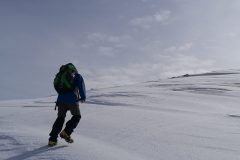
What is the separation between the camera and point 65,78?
7641 mm

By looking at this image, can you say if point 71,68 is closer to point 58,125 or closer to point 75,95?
point 75,95

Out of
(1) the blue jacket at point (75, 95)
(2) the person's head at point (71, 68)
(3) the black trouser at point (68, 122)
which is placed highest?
(2) the person's head at point (71, 68)

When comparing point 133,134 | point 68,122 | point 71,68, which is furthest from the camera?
point 133,134

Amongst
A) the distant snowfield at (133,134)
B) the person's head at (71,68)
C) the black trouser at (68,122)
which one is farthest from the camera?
the black trouser at (68,122)

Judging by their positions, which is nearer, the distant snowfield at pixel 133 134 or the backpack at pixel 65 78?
the distant snowfield at pixel 133 134

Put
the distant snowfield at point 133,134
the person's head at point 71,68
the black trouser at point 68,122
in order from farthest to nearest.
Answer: the black trouser at point 68,122, the person's head at point 71,68, the distant snowfield at point 133,134

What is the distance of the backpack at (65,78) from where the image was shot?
760 cm

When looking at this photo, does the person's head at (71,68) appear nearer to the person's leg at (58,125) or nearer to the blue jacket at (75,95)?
the blue jacket at (75,95)

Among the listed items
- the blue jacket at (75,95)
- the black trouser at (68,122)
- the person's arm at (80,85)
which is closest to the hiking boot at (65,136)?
the black trouser at (68,122)

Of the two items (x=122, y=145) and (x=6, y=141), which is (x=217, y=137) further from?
(x=6, y=141)

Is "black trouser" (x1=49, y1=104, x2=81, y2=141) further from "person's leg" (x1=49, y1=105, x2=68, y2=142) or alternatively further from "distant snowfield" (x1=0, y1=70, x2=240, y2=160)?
"distant snowfield" (x1=0, y1=70, x2=240, y2=160)

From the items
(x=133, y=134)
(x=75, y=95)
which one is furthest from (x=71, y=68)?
(x=133, y=134)

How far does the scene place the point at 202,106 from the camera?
16.0m

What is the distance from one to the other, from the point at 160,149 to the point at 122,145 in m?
0.88
